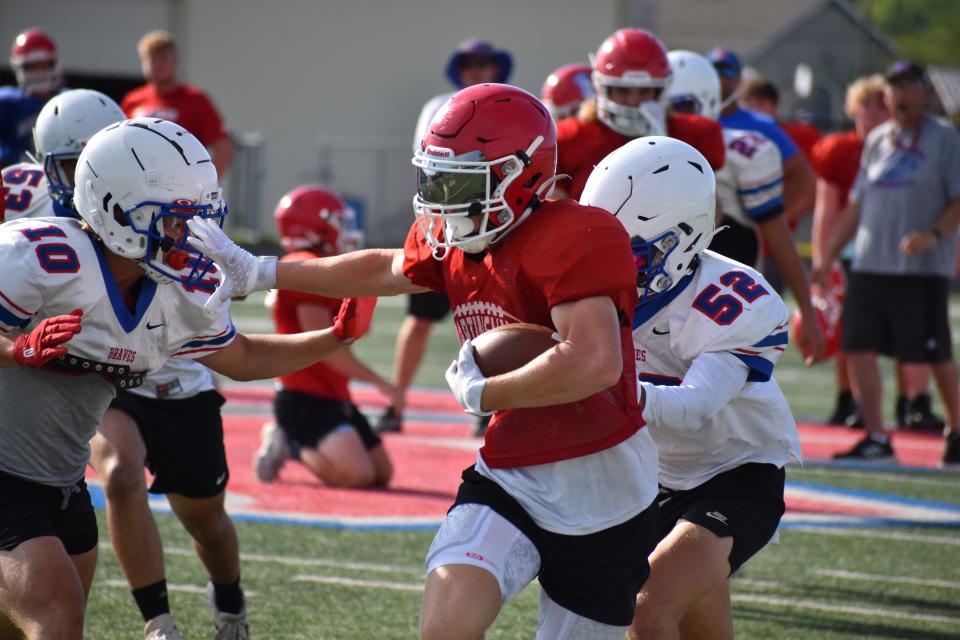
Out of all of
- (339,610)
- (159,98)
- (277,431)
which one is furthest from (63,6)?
(339,610)

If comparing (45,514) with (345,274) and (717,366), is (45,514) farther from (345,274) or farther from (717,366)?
(717,366)

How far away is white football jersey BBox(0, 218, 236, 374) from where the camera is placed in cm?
339

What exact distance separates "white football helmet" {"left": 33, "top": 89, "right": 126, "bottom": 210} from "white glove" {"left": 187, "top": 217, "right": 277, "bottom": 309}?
1.07 meters

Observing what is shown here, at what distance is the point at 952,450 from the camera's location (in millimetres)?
7797

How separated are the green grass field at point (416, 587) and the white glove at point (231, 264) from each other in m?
1.51

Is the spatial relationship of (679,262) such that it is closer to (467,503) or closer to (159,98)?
(467,503)

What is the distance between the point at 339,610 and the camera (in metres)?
4.85

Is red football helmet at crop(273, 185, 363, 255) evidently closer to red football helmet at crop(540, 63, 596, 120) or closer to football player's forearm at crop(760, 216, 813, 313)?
red football helmet at crop(540, 63, 596, 120)

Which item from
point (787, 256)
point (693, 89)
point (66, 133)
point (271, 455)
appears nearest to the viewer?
point (66, 133)

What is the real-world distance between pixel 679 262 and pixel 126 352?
1.46 m

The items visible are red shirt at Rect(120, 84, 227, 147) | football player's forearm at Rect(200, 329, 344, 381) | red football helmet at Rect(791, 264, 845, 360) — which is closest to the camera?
football player's forearm at Rect(200, 329, 344, 381)

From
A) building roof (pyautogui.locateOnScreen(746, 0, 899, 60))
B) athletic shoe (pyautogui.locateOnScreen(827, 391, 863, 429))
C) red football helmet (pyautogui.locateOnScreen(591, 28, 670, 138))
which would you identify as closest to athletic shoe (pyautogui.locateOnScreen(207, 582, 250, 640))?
red football helmet (pyautogui.locateOnScreen(591, 28, 670, 138))

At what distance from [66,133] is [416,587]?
2.04 meters

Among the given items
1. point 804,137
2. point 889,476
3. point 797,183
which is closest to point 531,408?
point 797,183
